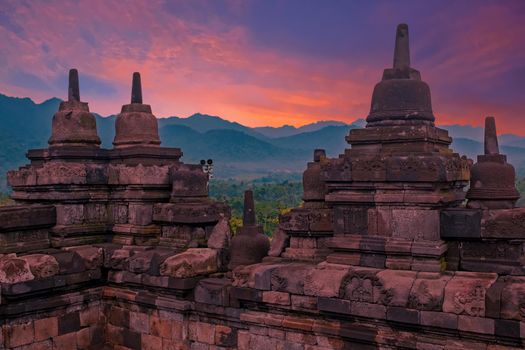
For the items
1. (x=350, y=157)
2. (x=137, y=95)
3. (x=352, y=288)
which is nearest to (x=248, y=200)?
(x=350, y=157)

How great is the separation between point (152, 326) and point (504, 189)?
17.3ft

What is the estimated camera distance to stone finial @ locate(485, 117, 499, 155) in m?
6.16

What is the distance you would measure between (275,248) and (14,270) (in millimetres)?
3570

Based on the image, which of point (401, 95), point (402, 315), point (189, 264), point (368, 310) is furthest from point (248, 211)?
point (402, 315)

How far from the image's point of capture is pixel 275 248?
7168mm

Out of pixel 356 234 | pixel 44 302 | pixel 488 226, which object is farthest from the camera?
pixel 44 302

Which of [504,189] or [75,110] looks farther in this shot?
[75,110]

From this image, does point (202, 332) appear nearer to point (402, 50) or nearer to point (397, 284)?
point (397, 284)

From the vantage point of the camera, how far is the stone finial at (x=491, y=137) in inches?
242

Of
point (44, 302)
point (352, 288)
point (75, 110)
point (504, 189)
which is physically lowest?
point (44, 302)

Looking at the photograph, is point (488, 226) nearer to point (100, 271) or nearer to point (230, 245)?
point (230, 245)

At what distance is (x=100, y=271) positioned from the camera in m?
8.25

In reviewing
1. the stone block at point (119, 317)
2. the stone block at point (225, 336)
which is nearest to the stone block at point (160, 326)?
the stone block at point (119, 317)

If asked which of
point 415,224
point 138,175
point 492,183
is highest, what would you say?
point 138,175
